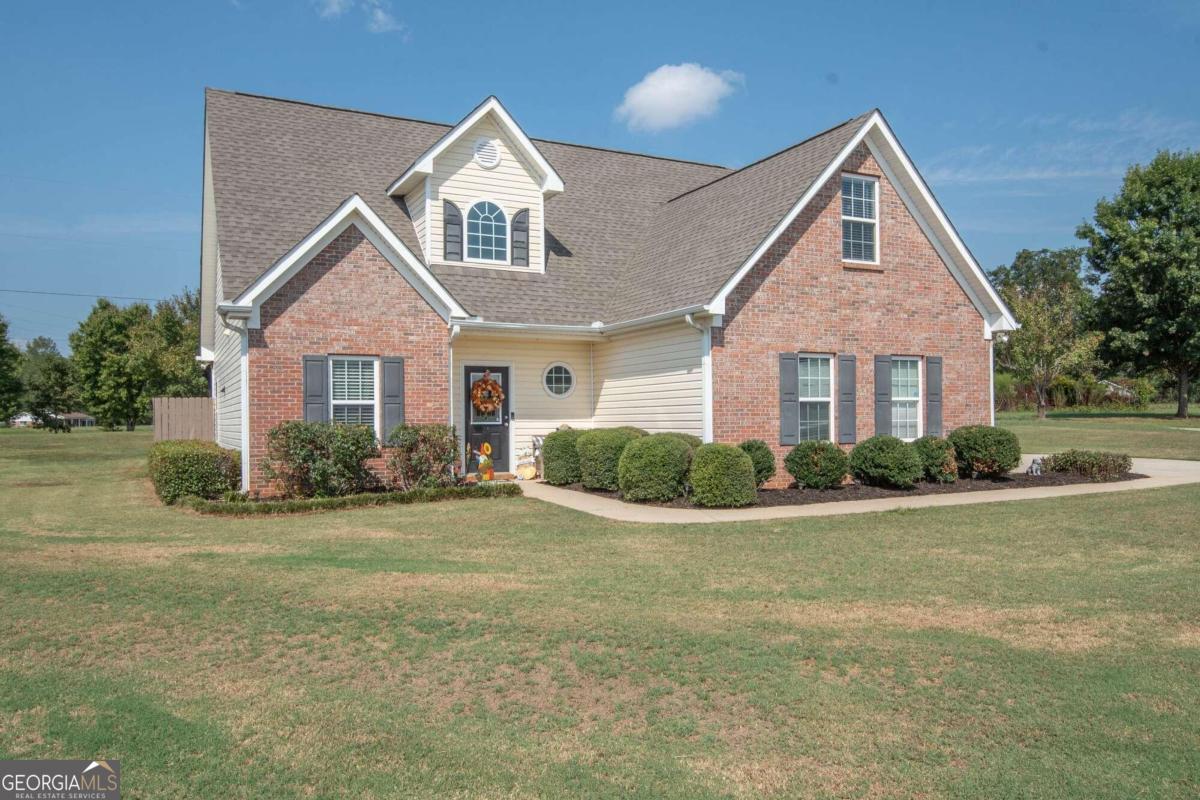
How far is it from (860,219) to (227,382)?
41.9 feet

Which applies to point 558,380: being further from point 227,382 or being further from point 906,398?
point 906,398

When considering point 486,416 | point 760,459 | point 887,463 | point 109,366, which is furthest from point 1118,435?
point 109,366

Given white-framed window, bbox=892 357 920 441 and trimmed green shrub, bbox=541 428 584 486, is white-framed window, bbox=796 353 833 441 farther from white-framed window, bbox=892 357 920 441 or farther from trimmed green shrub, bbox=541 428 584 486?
trimmed green shrub, bbox=541 428 584 486

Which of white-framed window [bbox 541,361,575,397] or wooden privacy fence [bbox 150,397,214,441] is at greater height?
white-framed window [bbox 541,361,575,397]

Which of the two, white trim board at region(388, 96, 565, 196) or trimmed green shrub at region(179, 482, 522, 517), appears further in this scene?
white trim board at region(388, 96, 565, 196)

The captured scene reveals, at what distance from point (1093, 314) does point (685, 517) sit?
3659 centimetres

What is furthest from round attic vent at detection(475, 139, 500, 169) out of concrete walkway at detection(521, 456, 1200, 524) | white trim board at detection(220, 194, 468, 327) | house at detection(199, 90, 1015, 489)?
concrete walkway at detection(521, 456, 1200, 524)

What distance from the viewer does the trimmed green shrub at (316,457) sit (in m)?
13.8

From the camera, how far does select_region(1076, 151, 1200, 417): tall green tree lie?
123 feet

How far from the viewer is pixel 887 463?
1499 cm

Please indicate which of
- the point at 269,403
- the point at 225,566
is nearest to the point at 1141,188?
the point at 269,403

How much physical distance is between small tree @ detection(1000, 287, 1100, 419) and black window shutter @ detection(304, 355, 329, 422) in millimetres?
34614

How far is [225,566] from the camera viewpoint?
868 cm

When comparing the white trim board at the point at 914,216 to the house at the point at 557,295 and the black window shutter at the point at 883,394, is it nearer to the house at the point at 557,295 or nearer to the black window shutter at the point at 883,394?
the house at the point at 557,295
